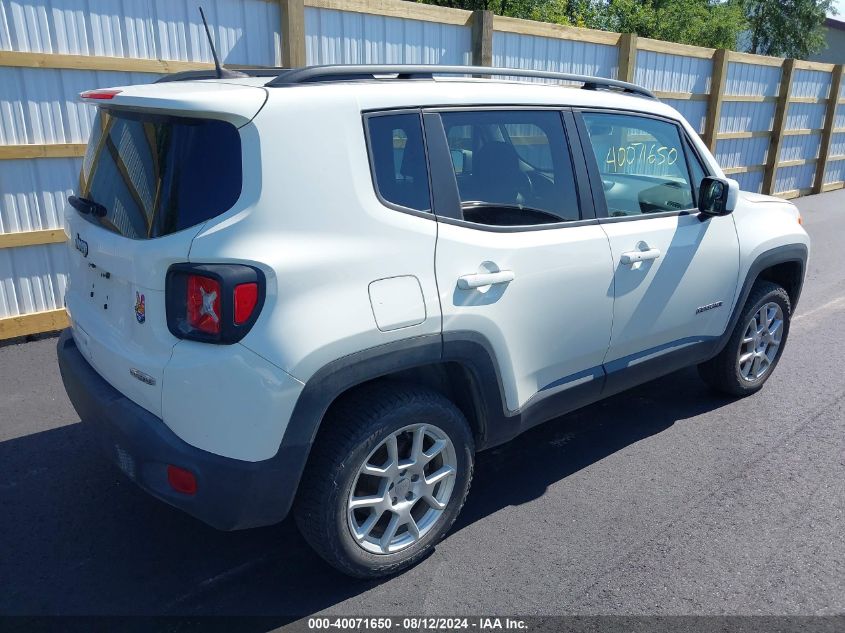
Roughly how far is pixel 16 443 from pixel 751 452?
4025mm

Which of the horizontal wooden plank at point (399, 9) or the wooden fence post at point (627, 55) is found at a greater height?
the horizontal wooden plank at point (399, 9)

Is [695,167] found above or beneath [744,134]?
above

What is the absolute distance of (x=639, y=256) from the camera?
360 cm

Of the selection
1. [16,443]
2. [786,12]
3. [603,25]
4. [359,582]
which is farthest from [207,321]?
[786,12]

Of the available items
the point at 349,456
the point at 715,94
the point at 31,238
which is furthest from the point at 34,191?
the point at 715,94

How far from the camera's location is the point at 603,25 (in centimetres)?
2025

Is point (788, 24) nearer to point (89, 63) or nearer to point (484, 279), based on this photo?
point (89, 63)

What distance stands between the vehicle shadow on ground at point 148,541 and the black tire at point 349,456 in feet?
0.71

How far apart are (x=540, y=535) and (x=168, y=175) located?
2.15 metres

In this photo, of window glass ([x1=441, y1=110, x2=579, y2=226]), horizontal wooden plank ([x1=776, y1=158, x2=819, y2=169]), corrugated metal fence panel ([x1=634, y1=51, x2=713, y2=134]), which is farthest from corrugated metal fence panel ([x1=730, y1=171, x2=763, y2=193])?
window glass ([x1=441, y1=110, x2=579, y2=226])

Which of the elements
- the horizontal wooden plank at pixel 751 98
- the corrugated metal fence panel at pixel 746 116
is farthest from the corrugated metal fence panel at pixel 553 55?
the corrugated metal fence panel at pixel 746 116

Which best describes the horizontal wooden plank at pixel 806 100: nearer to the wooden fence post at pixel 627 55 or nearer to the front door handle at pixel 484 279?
the wooden fence post at pixel 627 55

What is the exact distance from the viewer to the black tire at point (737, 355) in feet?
14.8

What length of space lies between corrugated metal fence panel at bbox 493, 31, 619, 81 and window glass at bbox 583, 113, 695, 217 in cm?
459
